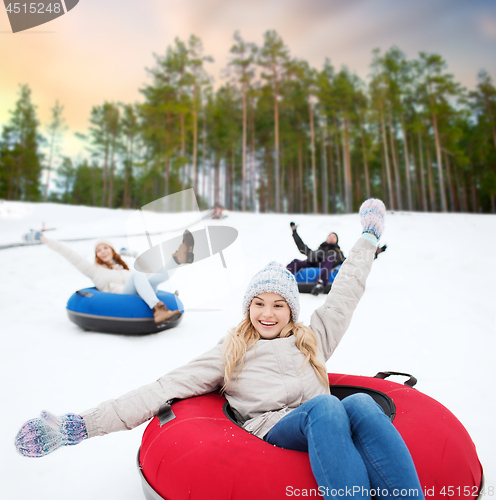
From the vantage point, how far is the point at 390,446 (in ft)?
2.99

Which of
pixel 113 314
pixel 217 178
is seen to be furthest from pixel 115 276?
pixel 217 178

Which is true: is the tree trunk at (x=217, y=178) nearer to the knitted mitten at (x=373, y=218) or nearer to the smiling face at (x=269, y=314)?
the knitted mitten at (x=373, y=218)

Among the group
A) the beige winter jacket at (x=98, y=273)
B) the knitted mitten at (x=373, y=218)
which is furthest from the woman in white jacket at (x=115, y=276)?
the knitted mitten at (x=373, y=218)

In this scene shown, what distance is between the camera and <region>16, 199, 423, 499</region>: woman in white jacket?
0.90 meters

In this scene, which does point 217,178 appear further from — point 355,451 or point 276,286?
point 355,451

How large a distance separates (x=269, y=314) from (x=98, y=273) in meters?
2.94

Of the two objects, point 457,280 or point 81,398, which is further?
point 457,280

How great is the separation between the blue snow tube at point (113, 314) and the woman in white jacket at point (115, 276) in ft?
0.29

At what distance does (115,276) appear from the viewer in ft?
12.4

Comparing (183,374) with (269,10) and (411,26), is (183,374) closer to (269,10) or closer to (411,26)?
(269,10)

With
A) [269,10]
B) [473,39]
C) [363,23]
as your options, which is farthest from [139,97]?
[473,39]

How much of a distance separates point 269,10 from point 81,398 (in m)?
15.9

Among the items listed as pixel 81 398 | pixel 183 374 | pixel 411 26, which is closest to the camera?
pixel 183 374

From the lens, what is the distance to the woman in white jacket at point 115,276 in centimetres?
328
